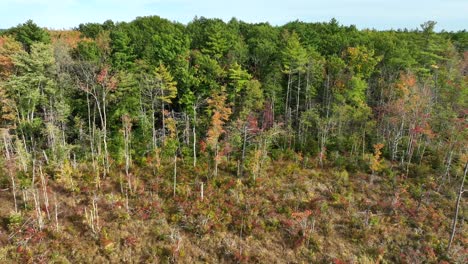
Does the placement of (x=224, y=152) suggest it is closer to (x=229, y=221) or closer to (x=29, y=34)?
(x=229, y=221)

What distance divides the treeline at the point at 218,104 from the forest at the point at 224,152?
0.20 m

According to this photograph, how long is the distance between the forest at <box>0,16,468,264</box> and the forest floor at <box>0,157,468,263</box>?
0.40 feet

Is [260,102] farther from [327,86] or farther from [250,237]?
[250,237]

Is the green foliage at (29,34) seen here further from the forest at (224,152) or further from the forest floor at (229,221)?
the forest floor at (229,221)

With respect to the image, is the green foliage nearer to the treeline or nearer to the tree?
the treeline

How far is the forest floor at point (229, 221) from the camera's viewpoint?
955 inches

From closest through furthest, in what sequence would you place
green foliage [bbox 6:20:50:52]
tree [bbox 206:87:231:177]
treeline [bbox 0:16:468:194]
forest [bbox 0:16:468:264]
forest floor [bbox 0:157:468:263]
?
forest floor [bbox 0:157:468:263]
forest [bbox 0:16:468:264]
treeline [bbox 0:16:468:194]
tree [bbox 206:87:231:177]
green foliage [bbox 6:20:50:52]

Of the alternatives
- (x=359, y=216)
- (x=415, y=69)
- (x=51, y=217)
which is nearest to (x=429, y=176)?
(x=359, y=216)

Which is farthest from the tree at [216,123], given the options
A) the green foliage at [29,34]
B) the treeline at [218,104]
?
the green foliage at [29,34]

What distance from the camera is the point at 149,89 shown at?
3222 cm

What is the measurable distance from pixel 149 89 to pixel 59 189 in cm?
1219

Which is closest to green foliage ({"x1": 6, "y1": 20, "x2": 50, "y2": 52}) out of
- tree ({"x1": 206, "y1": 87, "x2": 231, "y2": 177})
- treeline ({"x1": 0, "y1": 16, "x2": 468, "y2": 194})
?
treeline ({"x1": 0, "y1": 16, "x2": 468, "y2": 194})

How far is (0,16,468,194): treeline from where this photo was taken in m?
30.9

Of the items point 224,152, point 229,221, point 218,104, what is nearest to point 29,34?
point 218,104
